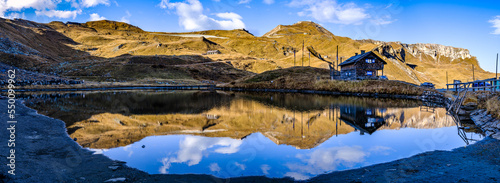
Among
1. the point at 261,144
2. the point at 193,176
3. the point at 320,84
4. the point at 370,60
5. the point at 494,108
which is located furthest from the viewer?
the point at 370,60

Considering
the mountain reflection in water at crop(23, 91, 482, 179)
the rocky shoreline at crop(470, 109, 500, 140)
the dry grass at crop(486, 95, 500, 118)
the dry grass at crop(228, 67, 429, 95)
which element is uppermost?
the dry grass at crop(228, 67, 429, 95)

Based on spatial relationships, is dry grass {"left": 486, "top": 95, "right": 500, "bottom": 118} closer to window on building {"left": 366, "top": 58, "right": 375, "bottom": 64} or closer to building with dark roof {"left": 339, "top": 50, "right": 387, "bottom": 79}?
building with dark roof {"left": 339, "top": 50, "right": 387, "bottom": 79}

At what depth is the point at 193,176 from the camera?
33.7ft

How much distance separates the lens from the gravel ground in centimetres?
953

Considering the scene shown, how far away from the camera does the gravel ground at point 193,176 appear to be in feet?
31.3

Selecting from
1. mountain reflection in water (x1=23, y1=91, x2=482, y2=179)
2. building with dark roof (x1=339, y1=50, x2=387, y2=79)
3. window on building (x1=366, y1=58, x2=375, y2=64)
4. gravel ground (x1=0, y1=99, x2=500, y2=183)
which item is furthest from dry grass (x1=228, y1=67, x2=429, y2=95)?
gravel ground (x1=0, y1=99, x2=500, y2=183)

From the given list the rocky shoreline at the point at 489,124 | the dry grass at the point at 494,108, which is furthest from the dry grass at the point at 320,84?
the rocky shoreline at the point at 489,124

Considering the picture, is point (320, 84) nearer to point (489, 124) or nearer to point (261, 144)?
point (489, 124)

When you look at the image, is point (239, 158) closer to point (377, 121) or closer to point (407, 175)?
point (407, 175)

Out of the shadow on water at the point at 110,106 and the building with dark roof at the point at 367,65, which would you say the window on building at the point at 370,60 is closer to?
the building with dark roof at the point at 367,65

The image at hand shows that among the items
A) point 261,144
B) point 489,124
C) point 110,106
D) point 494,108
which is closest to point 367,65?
point 494,108

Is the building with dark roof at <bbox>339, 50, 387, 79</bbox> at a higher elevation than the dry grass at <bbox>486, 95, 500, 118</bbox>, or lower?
higher

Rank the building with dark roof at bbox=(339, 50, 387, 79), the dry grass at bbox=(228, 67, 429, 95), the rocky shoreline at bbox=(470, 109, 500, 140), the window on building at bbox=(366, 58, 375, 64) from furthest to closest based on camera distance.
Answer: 1. the window on building at bbox=(366, 58, 375, 64)
2. the building with dark roof at bbox=(339, 50, 387, 79)
3. the dry grass at bbox=(228, 67, 429, 95)
4. the rocky shoreline at bbox=(470, 109, 500, 140)

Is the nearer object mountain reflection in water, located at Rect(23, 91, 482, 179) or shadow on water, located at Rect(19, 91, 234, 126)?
mountain reflection in water, located at Rect(23, 91, 482, 179)
